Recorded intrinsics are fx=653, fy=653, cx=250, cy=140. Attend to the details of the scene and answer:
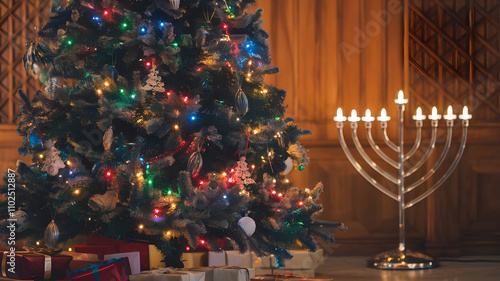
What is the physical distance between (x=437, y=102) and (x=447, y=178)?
43 cm

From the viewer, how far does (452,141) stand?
3678mm

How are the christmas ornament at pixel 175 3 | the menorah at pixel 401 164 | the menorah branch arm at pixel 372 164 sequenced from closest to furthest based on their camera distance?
the christmas ornament at pixel 175 3 → the menorah at pixel 401 164 → the menorah branch arm at pixel 372 164

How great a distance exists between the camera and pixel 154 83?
2205 mm

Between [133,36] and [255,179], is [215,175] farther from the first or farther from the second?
[133,36]

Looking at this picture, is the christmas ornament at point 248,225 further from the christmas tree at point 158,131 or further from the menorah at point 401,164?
the menorah at point 401,164

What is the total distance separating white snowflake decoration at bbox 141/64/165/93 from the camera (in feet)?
7.22

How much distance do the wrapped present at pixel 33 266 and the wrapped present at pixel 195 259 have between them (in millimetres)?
436

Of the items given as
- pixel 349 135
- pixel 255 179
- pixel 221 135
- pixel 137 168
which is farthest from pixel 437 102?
pixel 137 168

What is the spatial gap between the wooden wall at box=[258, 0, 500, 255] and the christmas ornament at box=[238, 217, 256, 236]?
58.3 inches

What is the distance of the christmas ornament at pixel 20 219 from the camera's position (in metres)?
2.27

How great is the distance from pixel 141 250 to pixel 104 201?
1.18 ft

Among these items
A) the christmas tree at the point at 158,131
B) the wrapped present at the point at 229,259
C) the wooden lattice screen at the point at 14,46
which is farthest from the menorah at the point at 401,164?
the wooden lattice screen at the point at 14,46

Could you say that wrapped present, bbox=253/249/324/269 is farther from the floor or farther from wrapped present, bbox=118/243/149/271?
wrapped present, bbox=118/243/149/271

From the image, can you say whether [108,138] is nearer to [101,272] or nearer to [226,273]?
[101,272]
